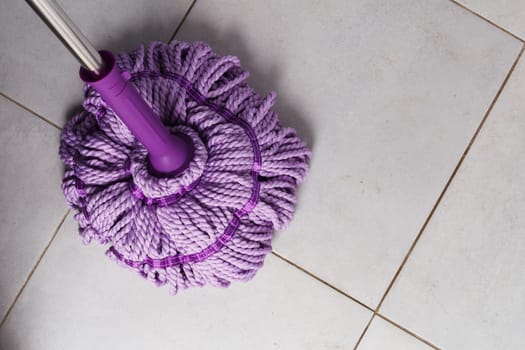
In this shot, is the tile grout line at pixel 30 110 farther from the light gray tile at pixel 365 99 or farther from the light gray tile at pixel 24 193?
the light gray tile at pixel 365 99

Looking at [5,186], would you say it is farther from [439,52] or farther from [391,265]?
[439,52]

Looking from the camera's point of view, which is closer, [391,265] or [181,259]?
[181,259]

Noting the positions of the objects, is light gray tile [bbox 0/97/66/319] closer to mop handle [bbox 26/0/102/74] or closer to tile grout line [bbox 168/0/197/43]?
tile grout line [bbox 168/0/197/43]

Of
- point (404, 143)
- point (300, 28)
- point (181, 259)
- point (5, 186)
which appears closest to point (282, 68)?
point (300, 28)

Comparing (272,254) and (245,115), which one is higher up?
(245,115)

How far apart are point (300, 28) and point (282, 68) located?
7cm

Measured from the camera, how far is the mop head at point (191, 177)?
2.28ft

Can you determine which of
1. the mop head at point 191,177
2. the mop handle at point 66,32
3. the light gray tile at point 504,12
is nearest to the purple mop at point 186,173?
the mop head at point 191,177

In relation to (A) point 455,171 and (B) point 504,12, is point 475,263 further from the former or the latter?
(B) point 504,12

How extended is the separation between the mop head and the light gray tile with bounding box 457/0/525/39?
37 centimetres

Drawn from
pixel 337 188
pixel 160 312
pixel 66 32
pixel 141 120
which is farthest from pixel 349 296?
pixel 66 32

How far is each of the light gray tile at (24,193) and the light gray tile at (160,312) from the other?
0.08 feet

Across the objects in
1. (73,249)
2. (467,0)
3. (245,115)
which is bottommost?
(73,249)

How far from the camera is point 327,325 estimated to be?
2.72 ft
